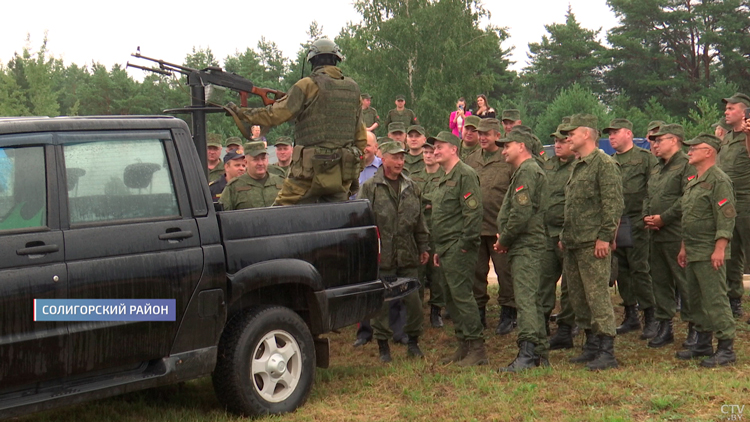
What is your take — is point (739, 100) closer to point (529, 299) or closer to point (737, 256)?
point (737, 256)

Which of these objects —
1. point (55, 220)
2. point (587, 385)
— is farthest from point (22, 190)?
point (587, 385)

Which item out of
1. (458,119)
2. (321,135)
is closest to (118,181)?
(321,135)

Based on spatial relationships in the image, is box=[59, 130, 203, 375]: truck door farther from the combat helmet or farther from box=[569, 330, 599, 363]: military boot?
box=[569, 330, 599, 363]: military boot

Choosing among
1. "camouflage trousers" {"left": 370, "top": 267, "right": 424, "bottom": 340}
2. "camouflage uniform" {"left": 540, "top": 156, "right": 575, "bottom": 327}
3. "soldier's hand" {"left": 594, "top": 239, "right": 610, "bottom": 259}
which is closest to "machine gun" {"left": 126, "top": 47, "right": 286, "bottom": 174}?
"camouflage trousers" {"left": 370, "top": 267, "right": 424, "bottom": 340}

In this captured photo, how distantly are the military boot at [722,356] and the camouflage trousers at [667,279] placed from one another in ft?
2.96

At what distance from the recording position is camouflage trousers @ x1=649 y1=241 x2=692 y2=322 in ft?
26.9

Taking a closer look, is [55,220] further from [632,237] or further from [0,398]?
[632,237]

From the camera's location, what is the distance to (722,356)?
23.1ft

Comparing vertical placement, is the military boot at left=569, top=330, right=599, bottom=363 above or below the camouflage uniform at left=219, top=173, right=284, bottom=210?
below

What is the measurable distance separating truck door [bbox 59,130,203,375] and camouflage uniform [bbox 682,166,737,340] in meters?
4.37

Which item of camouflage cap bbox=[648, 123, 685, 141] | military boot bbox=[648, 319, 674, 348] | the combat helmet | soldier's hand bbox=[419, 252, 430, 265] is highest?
the combat helmet

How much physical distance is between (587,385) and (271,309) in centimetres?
243

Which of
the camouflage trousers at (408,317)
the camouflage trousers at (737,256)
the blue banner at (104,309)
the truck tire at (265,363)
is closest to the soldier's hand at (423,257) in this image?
the camouflage trousers at (408,317)

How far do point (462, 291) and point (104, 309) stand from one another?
353 centimetres
